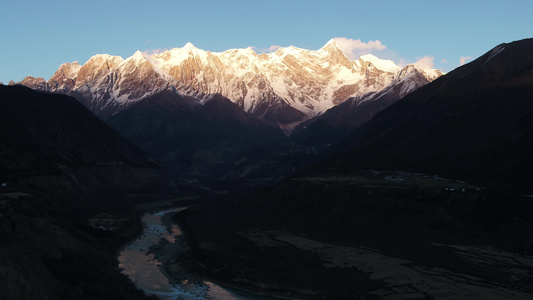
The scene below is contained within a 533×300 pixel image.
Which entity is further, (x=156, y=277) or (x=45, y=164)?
(x=45, y=164)

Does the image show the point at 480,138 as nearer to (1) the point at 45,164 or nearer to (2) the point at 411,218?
(2) the point at 411,218

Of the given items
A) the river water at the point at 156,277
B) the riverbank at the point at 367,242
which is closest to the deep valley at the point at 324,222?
the riverbank at the point at 367,242

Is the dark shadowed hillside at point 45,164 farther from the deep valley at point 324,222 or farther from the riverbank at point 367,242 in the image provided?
the riverbank at point 367,242

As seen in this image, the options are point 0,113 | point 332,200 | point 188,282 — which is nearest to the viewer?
point 188,282

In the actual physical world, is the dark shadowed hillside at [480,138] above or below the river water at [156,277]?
above

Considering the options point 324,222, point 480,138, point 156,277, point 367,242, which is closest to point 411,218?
point 367,242

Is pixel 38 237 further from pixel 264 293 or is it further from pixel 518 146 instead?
pixel 518 146

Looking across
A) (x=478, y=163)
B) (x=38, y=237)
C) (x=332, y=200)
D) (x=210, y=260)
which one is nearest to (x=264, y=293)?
(x=210, y=260)

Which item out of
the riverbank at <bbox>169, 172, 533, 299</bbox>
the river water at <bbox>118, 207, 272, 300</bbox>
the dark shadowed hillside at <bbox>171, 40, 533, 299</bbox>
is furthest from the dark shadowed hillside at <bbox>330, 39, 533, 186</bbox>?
the river water at <bbox>118, 207, 272, 300</bbox>
